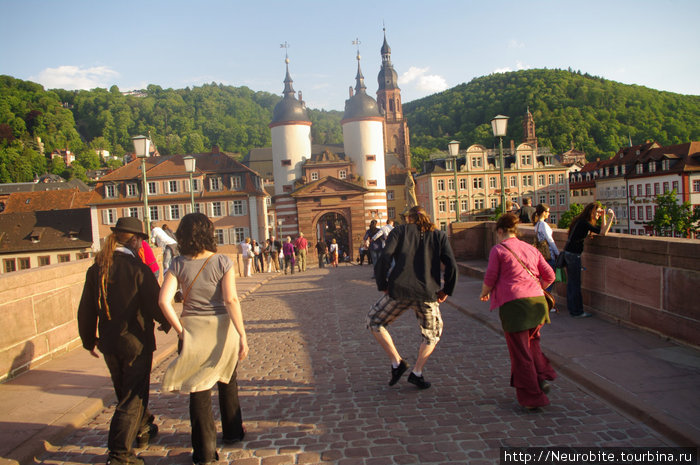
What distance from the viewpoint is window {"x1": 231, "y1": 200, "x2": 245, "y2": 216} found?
175 feet

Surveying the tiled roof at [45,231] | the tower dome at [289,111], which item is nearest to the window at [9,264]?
the tiled roof at [45,231]

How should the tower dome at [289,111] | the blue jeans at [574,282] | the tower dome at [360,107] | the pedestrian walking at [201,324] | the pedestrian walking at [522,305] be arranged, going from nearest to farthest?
the pedestrian walking at [201,324] → the pedestrian walking at [522,305] → the blue jeans at [574,282] → the tower dome at [289,111] → the tower dome at [360,107]

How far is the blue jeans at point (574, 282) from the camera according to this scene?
8.71m

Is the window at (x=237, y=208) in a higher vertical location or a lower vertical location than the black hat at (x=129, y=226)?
higher

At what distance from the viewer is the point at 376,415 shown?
505cm

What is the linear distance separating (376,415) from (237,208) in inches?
1957

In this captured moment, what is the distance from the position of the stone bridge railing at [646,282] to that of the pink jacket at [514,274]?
2316mm

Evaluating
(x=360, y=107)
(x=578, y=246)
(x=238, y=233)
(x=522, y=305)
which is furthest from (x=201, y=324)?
(x=360, y=107)

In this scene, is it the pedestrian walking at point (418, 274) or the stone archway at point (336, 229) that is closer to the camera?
the pedestrian walking at point (418, 274)

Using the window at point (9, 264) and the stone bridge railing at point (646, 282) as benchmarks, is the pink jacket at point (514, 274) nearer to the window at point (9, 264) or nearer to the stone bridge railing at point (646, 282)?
the stone bridge railing at point (646, 282)

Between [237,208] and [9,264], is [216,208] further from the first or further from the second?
[9,264]

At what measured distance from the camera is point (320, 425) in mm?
4871

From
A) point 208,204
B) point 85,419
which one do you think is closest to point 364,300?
point 85,419

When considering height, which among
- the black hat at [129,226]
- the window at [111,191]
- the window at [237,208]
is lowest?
the black hat at [129,226]
